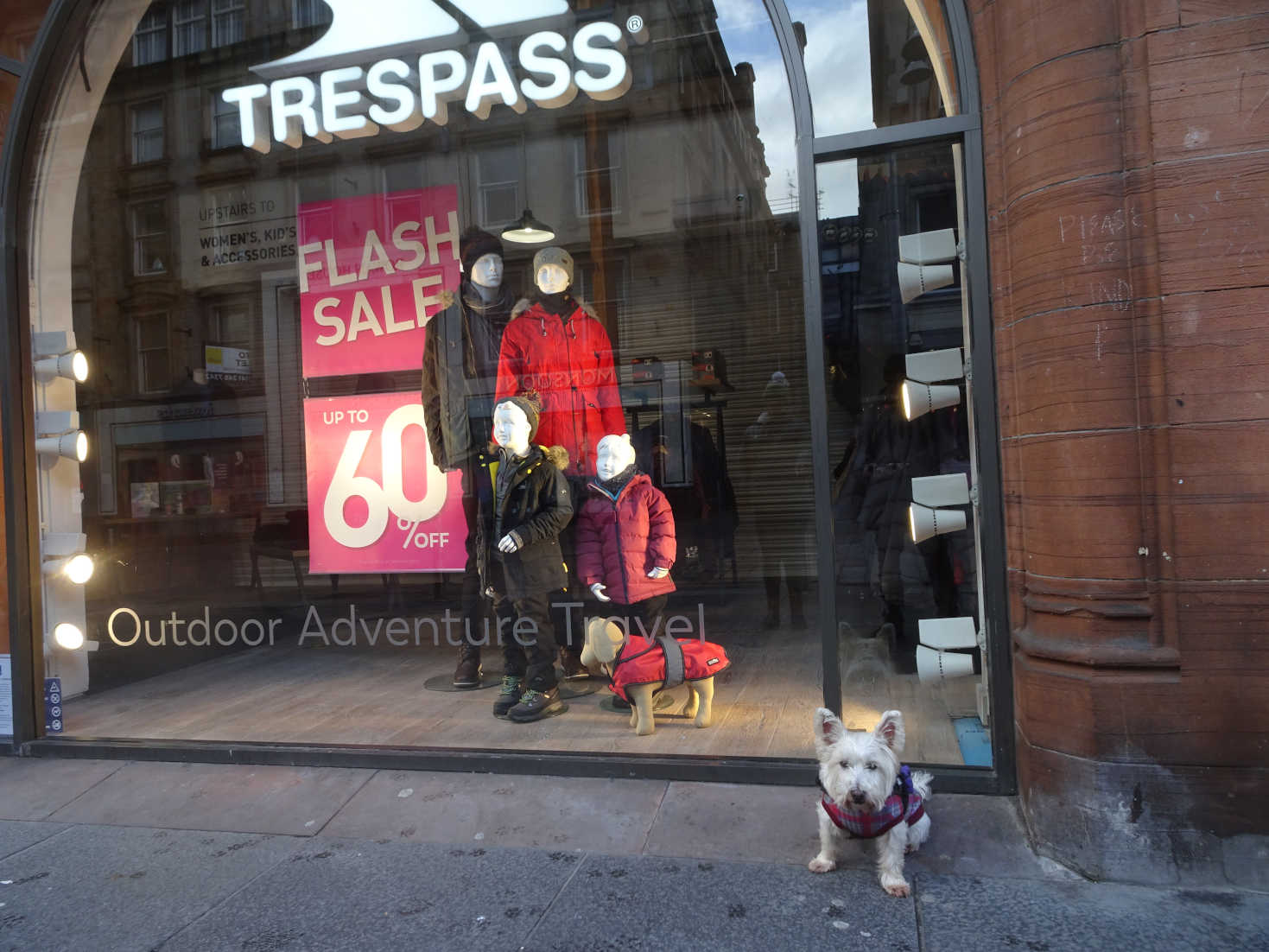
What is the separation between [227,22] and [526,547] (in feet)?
15.3

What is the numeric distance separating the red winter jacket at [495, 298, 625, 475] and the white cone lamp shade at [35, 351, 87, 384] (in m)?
2.52

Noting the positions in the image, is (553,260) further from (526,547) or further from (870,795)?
(870,795)

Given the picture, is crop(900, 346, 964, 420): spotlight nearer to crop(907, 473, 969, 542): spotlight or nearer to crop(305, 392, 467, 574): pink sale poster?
crop(907, 473, 969, 542): spotlight

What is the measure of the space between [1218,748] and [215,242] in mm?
7946

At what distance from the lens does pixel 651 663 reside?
456cm

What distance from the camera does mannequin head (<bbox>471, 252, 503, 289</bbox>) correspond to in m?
5.78

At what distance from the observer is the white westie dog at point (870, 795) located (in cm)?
294

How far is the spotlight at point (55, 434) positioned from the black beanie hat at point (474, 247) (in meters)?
2.50

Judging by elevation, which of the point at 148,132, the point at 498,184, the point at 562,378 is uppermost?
the point at 148,132

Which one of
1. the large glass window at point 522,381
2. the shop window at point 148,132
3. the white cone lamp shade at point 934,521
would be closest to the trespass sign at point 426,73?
the large glass window at point 522,381

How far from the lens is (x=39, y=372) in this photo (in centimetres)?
514

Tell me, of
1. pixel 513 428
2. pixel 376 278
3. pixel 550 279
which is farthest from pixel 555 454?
pixel 376 278

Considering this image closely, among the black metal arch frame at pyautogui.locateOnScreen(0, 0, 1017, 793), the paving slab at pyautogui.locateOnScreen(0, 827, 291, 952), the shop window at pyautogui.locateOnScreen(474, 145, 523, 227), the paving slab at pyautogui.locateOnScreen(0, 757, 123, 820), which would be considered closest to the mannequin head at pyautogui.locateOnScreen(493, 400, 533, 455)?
the black metal arch frame at pyautogui.locateOnScreen(0, 0, 1017, 793)

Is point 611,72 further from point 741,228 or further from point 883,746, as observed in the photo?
point 883,746
